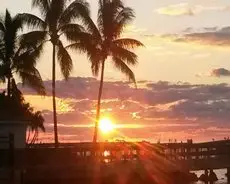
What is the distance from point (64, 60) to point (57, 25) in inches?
109

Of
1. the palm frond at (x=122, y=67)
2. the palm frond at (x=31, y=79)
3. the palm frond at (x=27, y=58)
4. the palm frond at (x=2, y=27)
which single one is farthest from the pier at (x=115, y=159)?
the palm frond at (x=2, y=27)

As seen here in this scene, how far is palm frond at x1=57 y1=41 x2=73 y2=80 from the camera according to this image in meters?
48.8

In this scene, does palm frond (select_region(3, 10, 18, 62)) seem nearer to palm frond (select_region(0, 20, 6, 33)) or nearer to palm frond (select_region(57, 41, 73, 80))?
palm frond (select_region(0, 20, 6, 33))

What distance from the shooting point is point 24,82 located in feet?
168

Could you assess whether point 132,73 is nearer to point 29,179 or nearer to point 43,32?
point 43,32

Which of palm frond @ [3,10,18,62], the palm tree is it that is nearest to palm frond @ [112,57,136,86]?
the palm tree

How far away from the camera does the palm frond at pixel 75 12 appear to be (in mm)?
48594

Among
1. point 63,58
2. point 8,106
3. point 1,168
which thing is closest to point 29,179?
point 1,168

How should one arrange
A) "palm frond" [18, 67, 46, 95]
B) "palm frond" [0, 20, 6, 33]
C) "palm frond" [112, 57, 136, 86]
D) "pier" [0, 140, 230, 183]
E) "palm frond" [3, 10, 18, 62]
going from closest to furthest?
"pier" [0, 140, 230, 183], "palm frond" [18, 67, 46, 95], "palm frond" [3, 10, 18, 62], "palm frond" [112, 57, 136, 86], "palm frond" [0, 20, 6, 33]

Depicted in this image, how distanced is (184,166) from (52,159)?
12.7 meters

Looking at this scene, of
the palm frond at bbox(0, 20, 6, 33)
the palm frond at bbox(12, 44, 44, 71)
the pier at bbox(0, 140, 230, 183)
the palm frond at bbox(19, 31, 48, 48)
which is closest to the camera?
the pier at bbox(0, 140, 230, 183)

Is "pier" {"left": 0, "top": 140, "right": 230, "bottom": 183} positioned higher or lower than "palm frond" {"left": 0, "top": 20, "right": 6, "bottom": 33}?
lower

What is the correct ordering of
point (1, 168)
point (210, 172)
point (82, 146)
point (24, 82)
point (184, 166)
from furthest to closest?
point (210, 172)
point (24, 82)
point (184, 166)
point (82, 146)
point (1, 168)

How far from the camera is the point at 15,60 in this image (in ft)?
166
